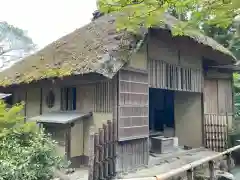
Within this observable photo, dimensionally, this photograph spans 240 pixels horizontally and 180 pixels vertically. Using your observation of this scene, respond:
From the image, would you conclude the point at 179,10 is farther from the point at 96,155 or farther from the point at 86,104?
the point at 86,104

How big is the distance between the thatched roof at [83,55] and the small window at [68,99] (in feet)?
2.78

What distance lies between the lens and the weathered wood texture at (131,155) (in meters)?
8.03

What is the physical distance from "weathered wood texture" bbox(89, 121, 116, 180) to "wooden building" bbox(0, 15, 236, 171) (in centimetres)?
30

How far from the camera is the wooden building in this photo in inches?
317

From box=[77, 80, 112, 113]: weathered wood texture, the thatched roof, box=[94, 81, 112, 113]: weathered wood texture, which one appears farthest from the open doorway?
box=[94, 81, 112, 113]: weathered wood texture

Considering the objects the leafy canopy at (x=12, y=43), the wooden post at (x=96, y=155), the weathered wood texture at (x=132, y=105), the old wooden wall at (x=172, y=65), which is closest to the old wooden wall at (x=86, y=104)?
the weathered wood texture at (x=132, y=105)

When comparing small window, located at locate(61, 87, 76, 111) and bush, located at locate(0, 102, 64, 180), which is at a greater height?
small window, located at locate(61, 87, 76, 111)

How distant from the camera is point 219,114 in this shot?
1257cm

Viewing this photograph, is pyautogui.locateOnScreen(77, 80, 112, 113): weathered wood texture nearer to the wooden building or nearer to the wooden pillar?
the wooden building

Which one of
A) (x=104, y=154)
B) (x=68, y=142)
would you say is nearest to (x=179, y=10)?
(x=104, y=154)

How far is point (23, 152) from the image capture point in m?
5.57

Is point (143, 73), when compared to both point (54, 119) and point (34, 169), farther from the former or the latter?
point (34, 169)

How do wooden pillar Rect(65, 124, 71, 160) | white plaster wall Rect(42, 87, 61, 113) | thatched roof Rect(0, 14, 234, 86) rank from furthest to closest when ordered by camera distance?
white plaster wall Rect(42, 87, 61, 113)
wooden pillar Rect(65, 124, 71, 160)
thatched roof Rect(0, 14, 234, 86)

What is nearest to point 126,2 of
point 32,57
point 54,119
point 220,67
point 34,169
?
point 34,169
